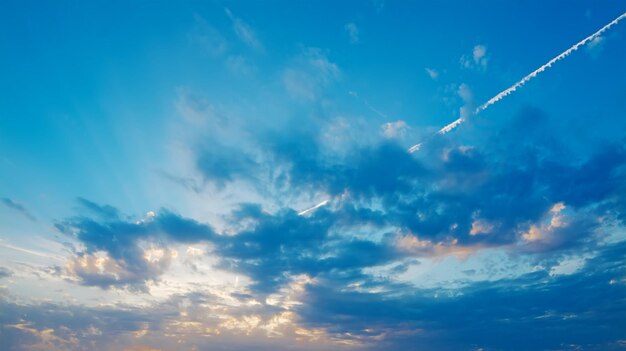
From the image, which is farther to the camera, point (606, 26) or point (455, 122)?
point (455, 122)

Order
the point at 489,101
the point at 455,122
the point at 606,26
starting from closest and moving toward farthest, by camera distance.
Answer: the point at 606,26 → the point at 489,101 → the point at 455,122

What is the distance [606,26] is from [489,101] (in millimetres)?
15742

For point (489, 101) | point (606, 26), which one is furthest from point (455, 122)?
point (606, 26)

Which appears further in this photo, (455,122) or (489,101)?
(455,122)

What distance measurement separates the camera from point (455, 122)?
187 feet

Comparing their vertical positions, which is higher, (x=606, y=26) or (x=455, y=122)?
(x=606, y=26)

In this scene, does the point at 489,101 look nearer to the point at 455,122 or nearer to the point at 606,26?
the point at 455,122

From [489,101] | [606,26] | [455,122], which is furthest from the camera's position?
[455,122]

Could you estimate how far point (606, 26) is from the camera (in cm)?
4588

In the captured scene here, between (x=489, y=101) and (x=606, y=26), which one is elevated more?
(x=606, y=26)

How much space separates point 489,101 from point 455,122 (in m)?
5.80

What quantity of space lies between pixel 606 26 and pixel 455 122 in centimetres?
2141
